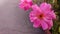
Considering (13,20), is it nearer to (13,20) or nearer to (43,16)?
(13,20)

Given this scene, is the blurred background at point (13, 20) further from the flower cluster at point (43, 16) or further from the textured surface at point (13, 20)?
the flower cluster at point (43, 16)

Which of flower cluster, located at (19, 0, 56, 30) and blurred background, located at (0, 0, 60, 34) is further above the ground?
flower cluster, located at (19, 0, 56, 30)

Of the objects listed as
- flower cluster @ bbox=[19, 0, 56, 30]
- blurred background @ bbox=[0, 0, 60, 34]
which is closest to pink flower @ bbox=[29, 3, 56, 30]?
flower cluster @ bbox=[19, 0, 56, 30]

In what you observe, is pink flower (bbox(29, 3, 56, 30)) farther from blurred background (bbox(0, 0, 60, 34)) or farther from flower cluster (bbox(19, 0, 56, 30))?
blurred background (bbox(0, 0, 60, 34))

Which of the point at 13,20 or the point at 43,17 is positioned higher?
the point at 43,17

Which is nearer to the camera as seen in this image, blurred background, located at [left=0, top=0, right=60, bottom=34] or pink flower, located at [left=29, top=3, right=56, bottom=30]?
pink flower, located at [left=29, top=3, right=56, bottom=30]

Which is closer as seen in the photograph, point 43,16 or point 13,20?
point 43,16

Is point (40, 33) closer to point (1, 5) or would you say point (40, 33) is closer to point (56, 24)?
point (56, 24)

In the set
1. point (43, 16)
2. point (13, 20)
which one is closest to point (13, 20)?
point (13, 20)
